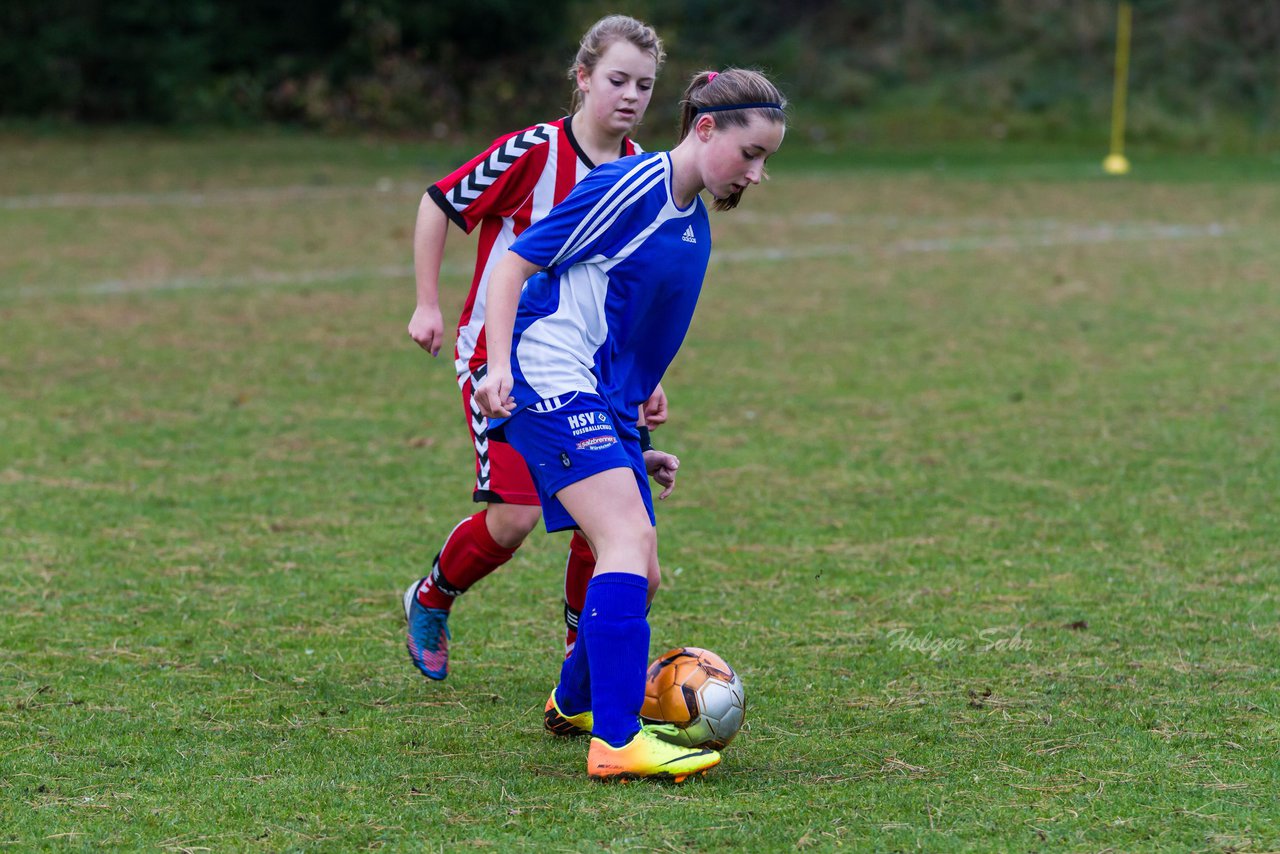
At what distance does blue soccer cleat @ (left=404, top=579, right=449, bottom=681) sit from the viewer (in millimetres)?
4602

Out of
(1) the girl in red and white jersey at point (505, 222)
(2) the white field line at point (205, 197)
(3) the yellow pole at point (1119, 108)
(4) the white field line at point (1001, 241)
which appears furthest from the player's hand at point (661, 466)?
(3) the yellow pole at point (1119, 108)

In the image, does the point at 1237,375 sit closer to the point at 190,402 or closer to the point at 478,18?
the point at 190,402

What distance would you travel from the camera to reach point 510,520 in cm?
450

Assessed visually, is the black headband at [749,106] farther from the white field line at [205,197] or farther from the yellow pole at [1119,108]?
the yellow pole at [1119,108]

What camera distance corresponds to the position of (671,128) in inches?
1080

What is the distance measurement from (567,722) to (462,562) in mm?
631

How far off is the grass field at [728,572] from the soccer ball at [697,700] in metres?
0.12

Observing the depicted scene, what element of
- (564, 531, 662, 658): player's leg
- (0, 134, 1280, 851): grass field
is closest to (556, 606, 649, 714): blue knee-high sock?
(0, 134, 1280, 851): grass field

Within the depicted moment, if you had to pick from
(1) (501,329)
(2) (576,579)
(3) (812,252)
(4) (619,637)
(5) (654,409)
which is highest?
(1) (501,329)

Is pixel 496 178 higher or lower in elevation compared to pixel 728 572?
higher

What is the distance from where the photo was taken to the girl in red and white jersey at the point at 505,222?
4.46 metres

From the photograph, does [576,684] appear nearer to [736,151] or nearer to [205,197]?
[736,151]

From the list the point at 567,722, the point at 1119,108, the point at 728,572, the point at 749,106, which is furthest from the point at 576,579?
the point at 1119,108

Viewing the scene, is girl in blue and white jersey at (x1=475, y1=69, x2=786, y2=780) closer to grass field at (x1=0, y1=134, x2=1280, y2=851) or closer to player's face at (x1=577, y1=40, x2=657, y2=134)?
grass field at (x1=0, y1=134, x2=1280, y2=851)
